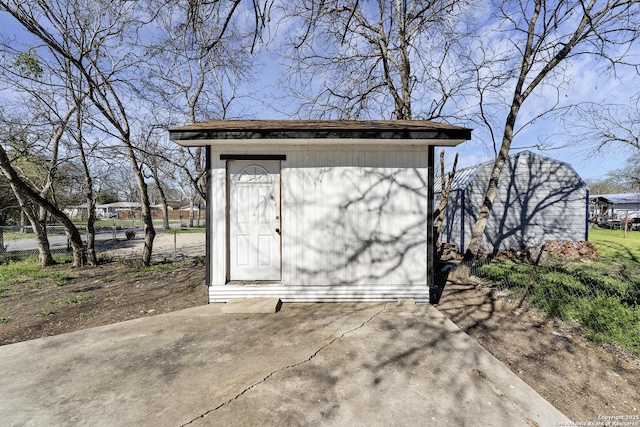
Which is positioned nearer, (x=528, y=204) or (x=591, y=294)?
(x=591, y=294)

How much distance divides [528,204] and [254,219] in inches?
396

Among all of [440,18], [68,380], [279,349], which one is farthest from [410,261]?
[440,18]

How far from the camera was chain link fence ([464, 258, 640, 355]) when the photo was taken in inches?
140

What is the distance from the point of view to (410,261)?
441 centimetres

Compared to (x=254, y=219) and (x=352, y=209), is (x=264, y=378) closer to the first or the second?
(x=254, y=219)

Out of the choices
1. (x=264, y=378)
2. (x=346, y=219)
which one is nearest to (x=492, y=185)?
(x=346, y=219)

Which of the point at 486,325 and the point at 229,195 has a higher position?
the point at 229,195

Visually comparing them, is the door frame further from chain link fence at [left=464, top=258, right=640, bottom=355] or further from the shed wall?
chain link fence at [left=464, top=258, right=640, bottom=355]

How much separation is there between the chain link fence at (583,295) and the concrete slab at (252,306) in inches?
147

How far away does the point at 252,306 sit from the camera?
13.2 ft

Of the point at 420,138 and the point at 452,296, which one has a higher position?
the point at 420,138

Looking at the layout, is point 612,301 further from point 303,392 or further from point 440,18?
point 440,18

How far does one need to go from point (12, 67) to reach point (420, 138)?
888 cm

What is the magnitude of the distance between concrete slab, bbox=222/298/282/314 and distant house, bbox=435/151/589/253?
8.13m
